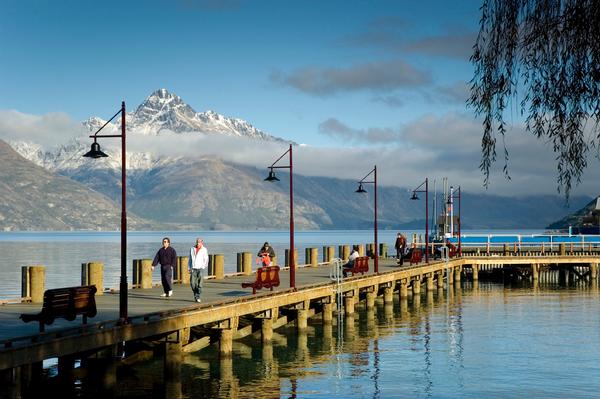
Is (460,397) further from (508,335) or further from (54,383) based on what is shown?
(508,335)

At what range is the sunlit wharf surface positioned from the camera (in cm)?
2694

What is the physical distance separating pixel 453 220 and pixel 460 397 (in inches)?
2553

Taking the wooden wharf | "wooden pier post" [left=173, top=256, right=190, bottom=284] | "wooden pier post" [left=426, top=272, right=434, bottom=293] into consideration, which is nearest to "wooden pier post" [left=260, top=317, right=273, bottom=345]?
the wooden wharf

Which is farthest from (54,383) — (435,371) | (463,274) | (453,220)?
(453,220)

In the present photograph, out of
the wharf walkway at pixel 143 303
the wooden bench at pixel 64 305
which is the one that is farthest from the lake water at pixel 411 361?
the wooden bench at pixel 64 305

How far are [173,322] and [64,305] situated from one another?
391cm

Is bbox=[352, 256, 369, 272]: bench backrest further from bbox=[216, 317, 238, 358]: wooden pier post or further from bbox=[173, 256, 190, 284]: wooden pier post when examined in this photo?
bbox=[216, 317, 238, 358]: wooden pier post

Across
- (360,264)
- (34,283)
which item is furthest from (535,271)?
(34,283)

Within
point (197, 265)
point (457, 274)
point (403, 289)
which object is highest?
point (197, 265)

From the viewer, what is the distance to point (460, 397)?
26.5 meters

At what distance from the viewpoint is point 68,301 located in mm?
22422

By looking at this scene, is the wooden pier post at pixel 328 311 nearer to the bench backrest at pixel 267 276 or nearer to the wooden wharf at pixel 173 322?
the wooden wharf at pixel 173 322

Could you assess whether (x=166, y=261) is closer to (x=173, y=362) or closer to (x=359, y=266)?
(x=173, y=362)

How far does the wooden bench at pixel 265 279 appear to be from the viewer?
33.3 meters
